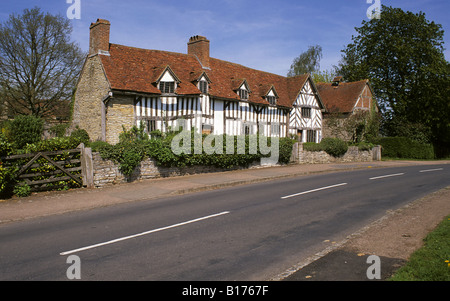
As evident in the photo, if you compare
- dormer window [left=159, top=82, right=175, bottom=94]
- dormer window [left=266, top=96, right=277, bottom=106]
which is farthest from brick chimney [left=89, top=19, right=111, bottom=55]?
dormer window [left=266, top=96, right=277, bottom=106]

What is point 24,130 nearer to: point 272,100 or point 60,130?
point 60,130

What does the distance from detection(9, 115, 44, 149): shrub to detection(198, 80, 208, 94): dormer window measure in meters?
12.1

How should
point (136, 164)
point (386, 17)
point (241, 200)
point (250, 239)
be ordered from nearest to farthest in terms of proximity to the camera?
point (250, 239) → point (241, 200) → point (136, 164) → point (386, 17)

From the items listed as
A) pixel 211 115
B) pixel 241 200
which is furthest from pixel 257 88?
pixel 241 200

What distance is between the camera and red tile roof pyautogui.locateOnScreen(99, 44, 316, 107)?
23766 mm

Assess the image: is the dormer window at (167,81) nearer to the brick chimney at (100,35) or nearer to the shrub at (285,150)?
the brick chimney at (100,35)

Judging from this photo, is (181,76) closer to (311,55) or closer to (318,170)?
(318,170)

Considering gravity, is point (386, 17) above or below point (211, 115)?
above

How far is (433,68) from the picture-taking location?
126ft

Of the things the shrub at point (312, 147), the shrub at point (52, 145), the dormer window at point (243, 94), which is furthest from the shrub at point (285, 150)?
the shrub at point (52, 145)

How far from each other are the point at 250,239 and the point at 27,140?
2345cm

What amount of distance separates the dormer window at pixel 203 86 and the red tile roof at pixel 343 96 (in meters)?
19.2

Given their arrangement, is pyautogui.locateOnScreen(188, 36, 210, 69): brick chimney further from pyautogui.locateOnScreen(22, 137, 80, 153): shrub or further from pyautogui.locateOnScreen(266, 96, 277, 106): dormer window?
pyautogui.locateOnScreen(22, 137, 80, 153): shrub

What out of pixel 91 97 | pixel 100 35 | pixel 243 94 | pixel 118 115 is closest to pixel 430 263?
pixel 118 115
